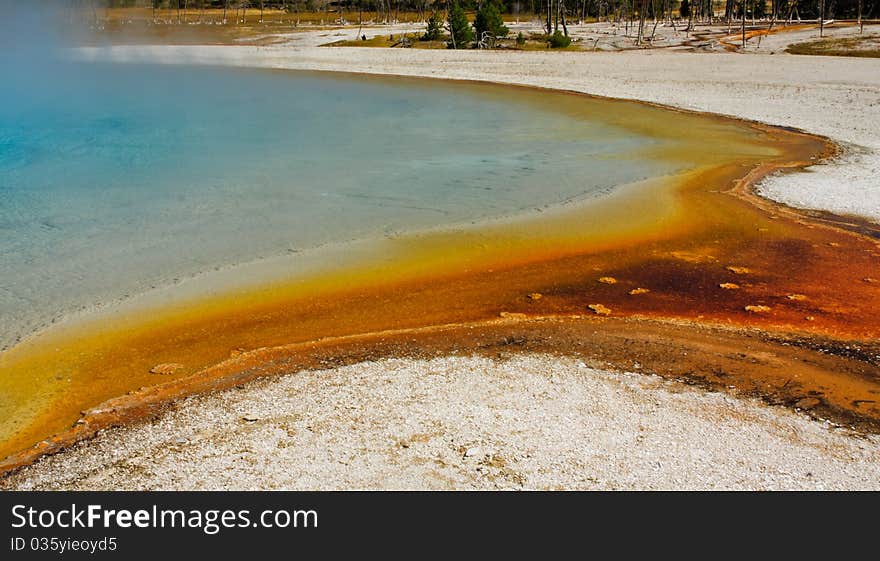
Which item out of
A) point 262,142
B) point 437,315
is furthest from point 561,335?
point 262,142

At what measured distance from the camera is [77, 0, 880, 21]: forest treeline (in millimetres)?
73312

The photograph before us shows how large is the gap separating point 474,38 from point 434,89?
20.3 meters

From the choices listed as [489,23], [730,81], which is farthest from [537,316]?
[489,23]

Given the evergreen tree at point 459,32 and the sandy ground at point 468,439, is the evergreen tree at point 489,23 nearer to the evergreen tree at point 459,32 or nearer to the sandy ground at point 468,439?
the evergreen tree at point 459,32

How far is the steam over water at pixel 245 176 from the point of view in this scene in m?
11.7

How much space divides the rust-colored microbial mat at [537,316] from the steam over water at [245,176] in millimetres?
1327

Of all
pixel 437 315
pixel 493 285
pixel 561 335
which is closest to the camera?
pixel 561 335

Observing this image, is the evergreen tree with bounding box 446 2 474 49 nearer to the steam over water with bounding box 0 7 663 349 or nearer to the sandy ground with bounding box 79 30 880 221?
the sandy ground with bounding box 79 30 880 221

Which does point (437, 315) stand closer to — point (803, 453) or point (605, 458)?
point (605, 458)

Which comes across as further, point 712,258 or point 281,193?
point 281,193

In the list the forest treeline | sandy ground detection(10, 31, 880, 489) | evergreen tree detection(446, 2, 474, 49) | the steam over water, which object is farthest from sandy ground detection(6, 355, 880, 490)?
the forest treeline

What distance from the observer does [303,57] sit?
48781mm

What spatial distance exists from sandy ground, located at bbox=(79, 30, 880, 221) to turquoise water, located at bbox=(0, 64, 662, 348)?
3824mm

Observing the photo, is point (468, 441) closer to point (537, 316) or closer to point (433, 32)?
point (537, 316)
